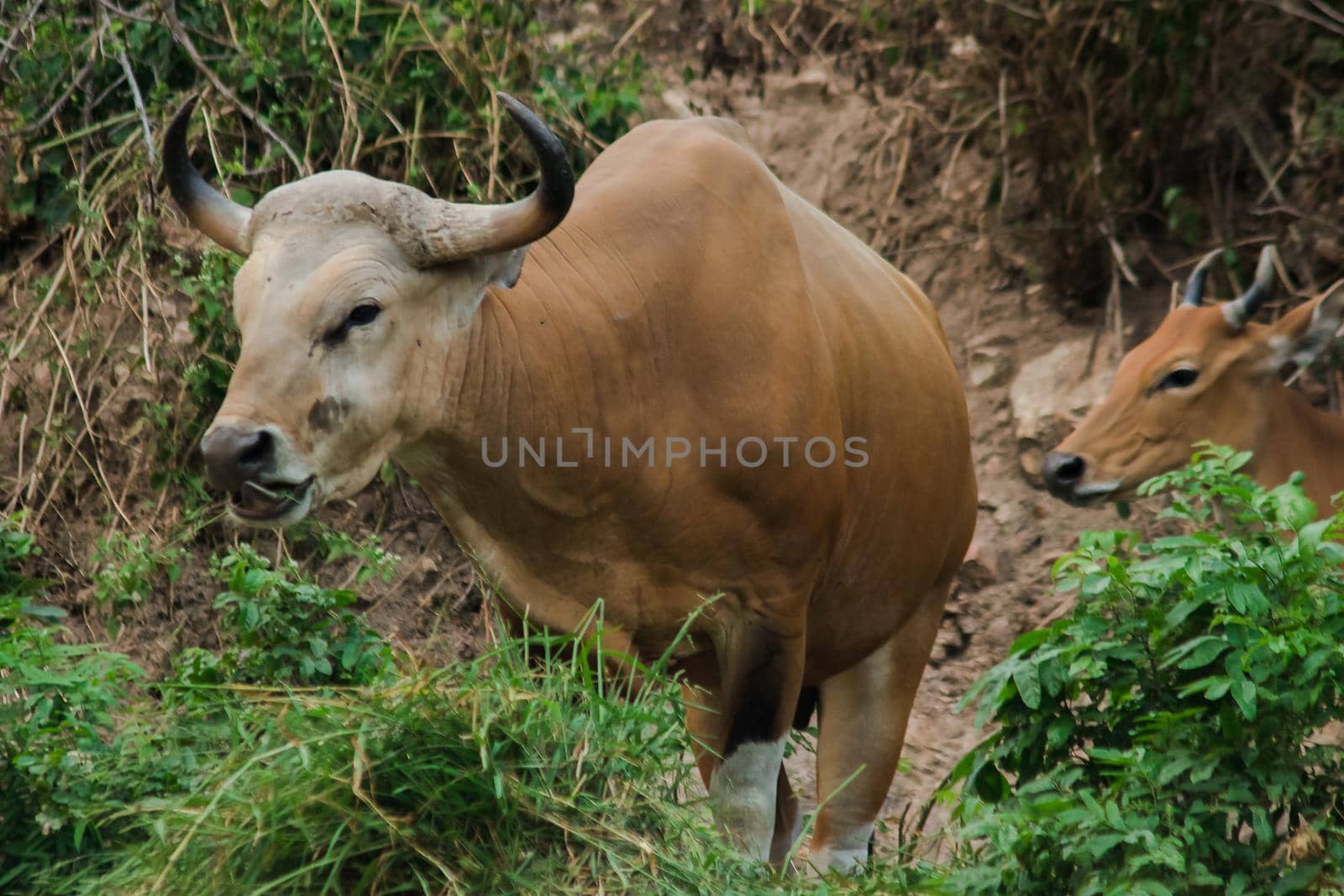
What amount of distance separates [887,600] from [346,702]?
2.06 m

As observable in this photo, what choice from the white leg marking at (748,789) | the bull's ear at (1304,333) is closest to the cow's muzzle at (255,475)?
the white leg marking at (748,789)

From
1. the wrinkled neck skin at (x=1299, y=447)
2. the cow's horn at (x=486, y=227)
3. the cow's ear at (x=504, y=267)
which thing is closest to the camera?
the cow's horn at (x=486, y=227)

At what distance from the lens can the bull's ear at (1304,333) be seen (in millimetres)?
6316

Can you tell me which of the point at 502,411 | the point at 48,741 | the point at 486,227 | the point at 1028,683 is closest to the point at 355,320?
the point at 486,227

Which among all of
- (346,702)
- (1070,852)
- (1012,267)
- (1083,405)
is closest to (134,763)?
(346,702)

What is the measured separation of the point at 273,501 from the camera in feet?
11.4

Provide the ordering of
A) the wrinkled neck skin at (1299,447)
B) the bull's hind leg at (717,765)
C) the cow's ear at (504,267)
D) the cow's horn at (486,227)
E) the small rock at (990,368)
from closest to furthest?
1. the cow's horn at (486,227)
2. the cow's ear at (504,267)
3. the bull's hind leg at (717,765)
4. the wrinkled neck skin at (1299,447)
5. the small rock at (990,368)

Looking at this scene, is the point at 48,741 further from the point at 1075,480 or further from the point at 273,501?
the point at 1075,480

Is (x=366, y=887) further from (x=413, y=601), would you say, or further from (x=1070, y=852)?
(x=413, y=601)

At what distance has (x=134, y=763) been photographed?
363 centimetres

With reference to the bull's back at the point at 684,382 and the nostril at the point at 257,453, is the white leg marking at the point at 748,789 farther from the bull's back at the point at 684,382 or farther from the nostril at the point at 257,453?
the nostril at the point at 257,453

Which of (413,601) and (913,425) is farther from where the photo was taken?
(413,601)

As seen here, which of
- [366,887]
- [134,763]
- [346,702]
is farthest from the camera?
[134,763]

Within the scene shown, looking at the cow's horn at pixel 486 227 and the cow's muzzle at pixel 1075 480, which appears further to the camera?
the cow's muzzle at pixel 1075 480
